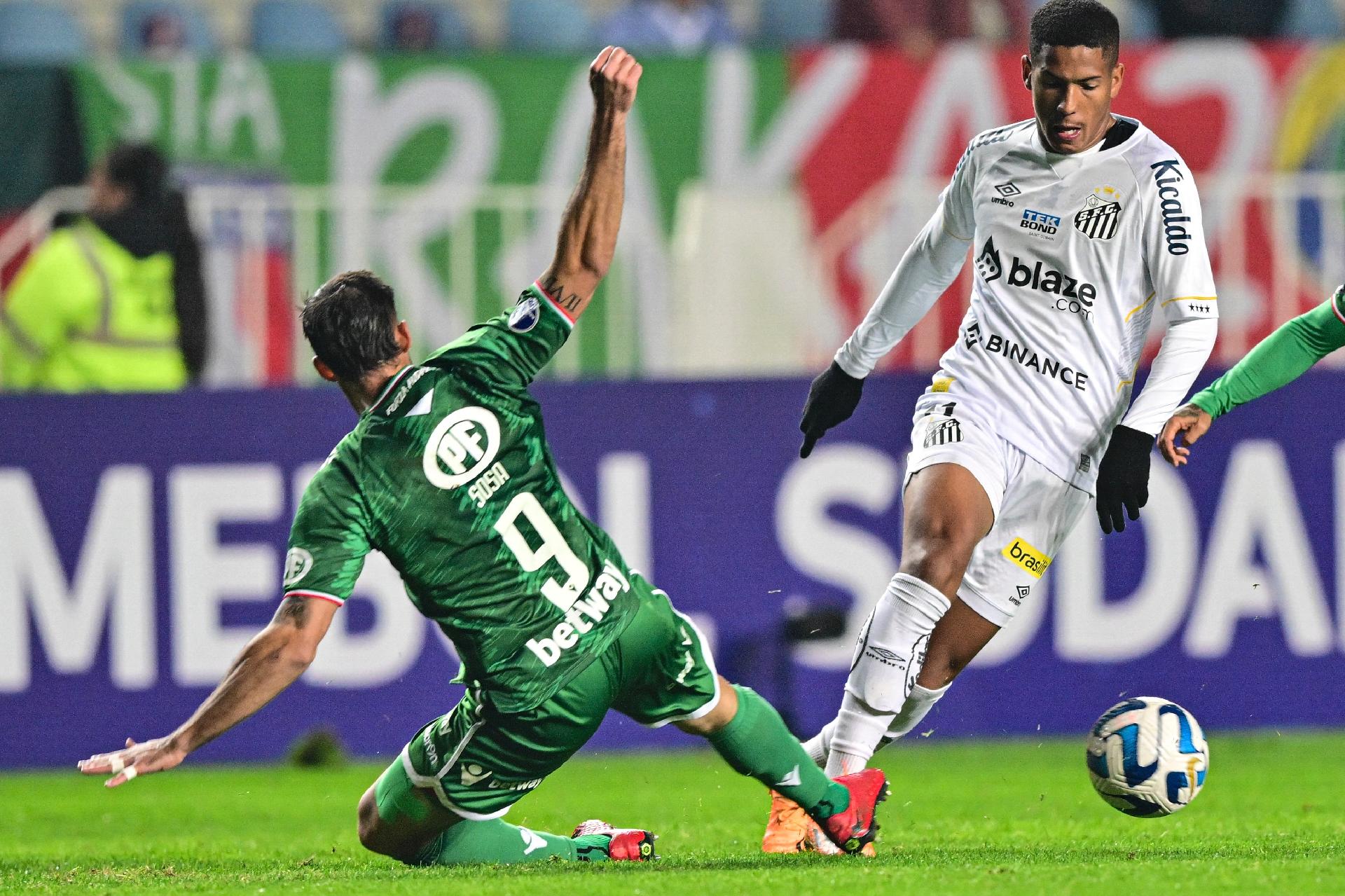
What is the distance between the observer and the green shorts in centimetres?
502

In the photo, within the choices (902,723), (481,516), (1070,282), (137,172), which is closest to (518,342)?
(481,516)

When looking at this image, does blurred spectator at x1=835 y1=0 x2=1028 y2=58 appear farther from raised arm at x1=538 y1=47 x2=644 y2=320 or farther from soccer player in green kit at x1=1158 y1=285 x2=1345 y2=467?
raised arm at x1=538 y1=47 x2=644 y2=320

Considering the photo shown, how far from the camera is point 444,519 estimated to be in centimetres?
491

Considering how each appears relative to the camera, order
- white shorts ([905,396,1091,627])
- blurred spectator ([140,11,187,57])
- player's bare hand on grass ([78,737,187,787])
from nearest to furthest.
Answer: player's bare hand on grass ([78,737,187,787]), white shorts ([905,396,1091,627]), blurred spectator ([140,11,187,57])

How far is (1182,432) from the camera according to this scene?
550 centimetres

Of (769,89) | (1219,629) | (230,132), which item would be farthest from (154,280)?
(1219,629)

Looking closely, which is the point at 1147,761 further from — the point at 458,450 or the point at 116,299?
the point at 116,299

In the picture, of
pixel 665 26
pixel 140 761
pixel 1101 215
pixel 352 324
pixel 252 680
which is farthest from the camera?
pixel 665 26

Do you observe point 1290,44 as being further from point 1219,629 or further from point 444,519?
point 444,519

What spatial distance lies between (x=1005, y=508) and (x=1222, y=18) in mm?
8488

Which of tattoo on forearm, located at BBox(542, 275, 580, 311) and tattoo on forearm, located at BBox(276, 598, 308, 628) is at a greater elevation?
tattoo on forearm, located at BBox(542, 275, 580, 311)

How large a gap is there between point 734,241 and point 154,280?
2.95 meters

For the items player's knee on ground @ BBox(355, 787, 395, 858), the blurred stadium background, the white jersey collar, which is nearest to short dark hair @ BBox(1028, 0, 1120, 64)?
the white jersey collar

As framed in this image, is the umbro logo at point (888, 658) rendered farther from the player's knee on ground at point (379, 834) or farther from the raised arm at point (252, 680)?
the raised arm at point (252, 680)
